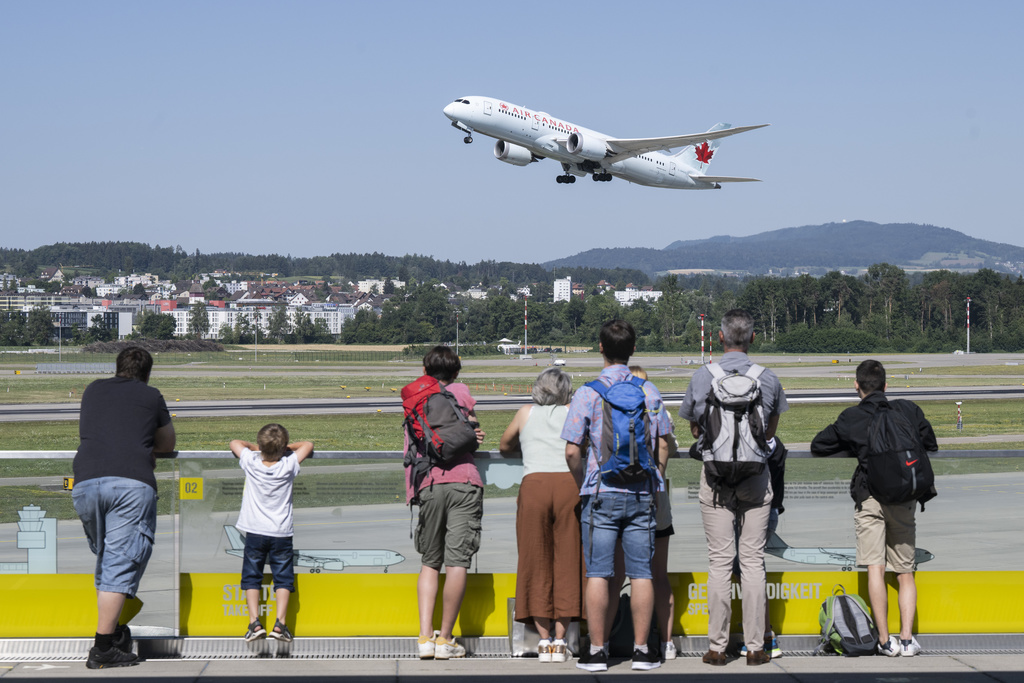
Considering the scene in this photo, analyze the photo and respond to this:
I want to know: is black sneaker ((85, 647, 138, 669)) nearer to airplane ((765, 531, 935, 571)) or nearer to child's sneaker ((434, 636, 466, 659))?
child's sneaker ((434, 636, 466, 659))

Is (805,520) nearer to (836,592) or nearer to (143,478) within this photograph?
(836,592)

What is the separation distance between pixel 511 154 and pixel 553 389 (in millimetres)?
45229

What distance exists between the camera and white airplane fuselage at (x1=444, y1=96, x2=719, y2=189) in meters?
48.4

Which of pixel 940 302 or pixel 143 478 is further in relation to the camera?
pixel 940 302

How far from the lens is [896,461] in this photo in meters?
7.20

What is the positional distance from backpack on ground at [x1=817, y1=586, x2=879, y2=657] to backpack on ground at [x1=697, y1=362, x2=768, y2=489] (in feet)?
4.42

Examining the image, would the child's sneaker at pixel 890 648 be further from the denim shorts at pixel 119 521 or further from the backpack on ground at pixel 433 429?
the denim shorts at pixel 119 521

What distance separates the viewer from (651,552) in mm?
6977

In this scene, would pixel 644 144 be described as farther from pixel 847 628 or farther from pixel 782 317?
pixel 782 317

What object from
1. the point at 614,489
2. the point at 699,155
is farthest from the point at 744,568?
the point at 699,155

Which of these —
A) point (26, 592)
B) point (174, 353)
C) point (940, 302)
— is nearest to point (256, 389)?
point (26, 592)

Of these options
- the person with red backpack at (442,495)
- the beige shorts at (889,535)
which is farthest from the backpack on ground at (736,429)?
the person with red backpack at (442,495)

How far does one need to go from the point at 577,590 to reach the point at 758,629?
133cm

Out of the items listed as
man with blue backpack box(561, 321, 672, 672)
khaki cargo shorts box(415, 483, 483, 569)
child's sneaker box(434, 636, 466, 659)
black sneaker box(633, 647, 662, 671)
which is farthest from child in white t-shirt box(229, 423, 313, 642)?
black sneaker box(633, 647, 662, 671)
